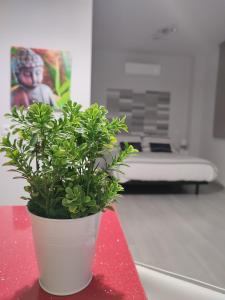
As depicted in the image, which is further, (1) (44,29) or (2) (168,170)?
(2) (168,170)

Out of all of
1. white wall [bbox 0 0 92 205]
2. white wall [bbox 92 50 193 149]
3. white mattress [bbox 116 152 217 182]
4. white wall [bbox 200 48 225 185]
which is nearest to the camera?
white wall [bbox 0 0 92 205]

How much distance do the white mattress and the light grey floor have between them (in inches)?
11.8

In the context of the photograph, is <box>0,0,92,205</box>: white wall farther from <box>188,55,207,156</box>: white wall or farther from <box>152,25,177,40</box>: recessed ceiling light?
<box>188,55,207,156</box>: white wall

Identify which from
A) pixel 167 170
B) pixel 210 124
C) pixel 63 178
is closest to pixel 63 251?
pixel 63 178

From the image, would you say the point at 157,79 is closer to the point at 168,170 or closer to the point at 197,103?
the point at 197,103

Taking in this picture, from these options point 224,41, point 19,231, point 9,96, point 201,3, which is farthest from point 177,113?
point 19,231

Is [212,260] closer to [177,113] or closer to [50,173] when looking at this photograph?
[50,173]

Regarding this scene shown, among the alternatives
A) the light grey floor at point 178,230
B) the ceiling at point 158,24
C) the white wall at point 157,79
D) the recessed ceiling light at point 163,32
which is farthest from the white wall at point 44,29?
the white wall at point 157,79

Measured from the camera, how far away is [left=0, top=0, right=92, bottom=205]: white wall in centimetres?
241

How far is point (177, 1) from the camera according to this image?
3.07m

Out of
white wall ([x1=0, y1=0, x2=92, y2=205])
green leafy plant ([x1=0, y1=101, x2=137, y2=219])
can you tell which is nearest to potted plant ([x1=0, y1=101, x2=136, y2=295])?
green leafy plant ([x1=0, y1=101, x2=137, y2=219])

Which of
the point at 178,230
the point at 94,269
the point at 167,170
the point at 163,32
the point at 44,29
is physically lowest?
the point at 178,230

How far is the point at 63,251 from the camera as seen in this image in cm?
51

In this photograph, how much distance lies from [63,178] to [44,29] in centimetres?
238
